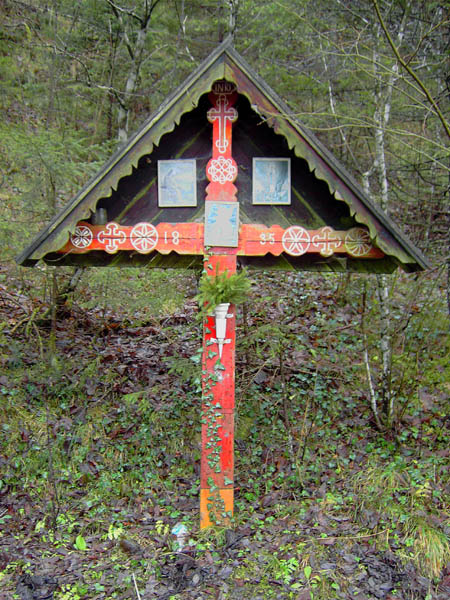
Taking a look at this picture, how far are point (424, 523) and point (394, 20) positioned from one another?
737 cm

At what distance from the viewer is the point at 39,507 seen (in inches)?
197

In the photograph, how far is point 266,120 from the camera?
13.3 feet

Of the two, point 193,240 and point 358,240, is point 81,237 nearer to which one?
point 193,240

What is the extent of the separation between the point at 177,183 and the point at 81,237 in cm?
101

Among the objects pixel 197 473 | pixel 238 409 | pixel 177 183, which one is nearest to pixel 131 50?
pixel 177 183

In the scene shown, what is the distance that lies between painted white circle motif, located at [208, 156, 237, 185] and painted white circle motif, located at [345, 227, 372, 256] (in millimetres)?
1190

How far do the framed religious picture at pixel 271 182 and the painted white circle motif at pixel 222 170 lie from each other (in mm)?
279

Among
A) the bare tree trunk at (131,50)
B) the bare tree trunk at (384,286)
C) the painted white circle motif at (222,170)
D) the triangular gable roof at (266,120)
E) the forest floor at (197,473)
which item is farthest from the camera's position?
the bare tree trunk at (131,50)

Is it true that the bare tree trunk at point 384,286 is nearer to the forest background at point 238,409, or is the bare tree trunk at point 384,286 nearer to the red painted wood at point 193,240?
the forest background at point 238,409

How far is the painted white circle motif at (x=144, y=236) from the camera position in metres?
4.52

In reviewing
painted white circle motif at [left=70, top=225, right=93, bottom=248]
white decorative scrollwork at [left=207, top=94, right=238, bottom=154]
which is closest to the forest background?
white decorative scrollwork at [left=207, top=94, right=238, bottom=154]

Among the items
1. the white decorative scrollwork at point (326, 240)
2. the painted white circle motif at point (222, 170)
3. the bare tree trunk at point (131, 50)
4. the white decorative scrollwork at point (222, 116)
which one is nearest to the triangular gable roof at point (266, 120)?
the white decorative scrollwork at point (222, 116)

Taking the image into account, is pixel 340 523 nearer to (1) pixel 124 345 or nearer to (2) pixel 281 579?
(2) pixel 281 579

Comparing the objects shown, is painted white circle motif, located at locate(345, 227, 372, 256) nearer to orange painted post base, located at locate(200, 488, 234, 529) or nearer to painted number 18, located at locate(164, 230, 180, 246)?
painted number 18, located at locate(164, 230, 180, 246)
